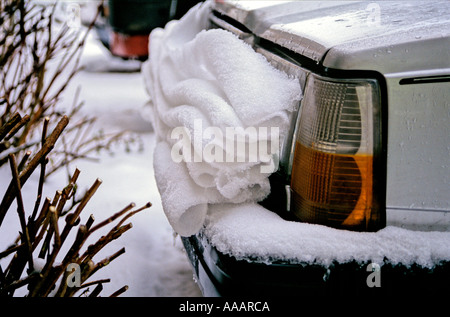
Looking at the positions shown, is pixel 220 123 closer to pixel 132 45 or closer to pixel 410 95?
pixel 410 95

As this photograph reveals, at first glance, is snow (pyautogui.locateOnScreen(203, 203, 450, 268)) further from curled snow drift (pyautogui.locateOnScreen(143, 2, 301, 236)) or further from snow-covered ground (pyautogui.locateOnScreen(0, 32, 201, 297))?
snow-covered ground (pyautogui.locateOnScreen(0, 32, 201, 297))

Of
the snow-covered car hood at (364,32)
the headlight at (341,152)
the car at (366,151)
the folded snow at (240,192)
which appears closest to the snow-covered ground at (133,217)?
the folded snow at (240,192)

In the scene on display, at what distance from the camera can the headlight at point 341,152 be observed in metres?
1.42

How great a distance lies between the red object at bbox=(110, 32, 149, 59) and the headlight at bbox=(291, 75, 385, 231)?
5.20 meters

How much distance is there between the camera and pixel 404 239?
4.58 feet

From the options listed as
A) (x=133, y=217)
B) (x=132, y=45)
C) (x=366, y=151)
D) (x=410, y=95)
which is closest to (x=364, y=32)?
(x=410, y=95)

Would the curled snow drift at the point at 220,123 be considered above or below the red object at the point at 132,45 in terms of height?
above

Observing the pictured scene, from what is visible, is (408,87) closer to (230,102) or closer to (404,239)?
(404,239)

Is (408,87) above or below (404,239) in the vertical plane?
above

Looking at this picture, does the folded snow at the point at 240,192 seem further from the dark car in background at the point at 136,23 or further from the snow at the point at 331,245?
the dark car in background at the point at 136,23

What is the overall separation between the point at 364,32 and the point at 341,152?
1.34 ft

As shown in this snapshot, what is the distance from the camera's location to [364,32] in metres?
1.51

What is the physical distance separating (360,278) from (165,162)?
93cm
